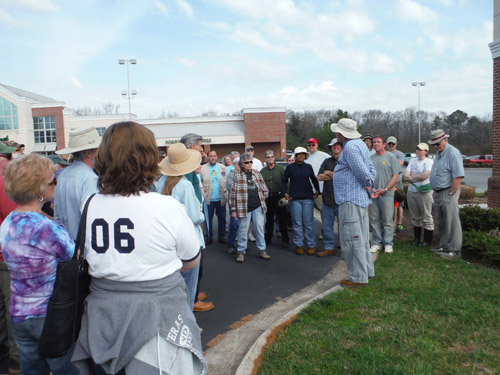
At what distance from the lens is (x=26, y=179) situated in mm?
2553

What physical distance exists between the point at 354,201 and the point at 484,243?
258 cm

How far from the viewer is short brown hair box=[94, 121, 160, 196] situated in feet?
6.05

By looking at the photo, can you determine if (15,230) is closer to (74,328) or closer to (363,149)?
(74,328)

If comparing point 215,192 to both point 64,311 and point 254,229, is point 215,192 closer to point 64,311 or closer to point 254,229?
point 254,229

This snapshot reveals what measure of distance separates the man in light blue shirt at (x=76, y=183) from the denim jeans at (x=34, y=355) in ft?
3.14

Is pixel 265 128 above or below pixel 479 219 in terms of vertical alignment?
above

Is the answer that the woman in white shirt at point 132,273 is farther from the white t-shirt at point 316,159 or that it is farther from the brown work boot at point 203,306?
the white t-shirt at point 316,159

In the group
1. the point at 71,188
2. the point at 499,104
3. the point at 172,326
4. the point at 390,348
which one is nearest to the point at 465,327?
the point at 390,348

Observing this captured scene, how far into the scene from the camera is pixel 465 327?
379 cm

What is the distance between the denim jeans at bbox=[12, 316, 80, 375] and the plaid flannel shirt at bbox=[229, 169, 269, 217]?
14.9 ft

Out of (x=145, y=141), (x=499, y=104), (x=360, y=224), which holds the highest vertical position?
(x=499, y=104)

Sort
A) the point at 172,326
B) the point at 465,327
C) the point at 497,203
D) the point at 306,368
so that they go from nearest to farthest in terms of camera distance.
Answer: the point at 172,326 → the point at 306,368 → the point at 465,327 → the point at 497,203

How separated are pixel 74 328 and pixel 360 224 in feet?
13.4

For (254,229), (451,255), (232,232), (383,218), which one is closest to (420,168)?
(383,218)
